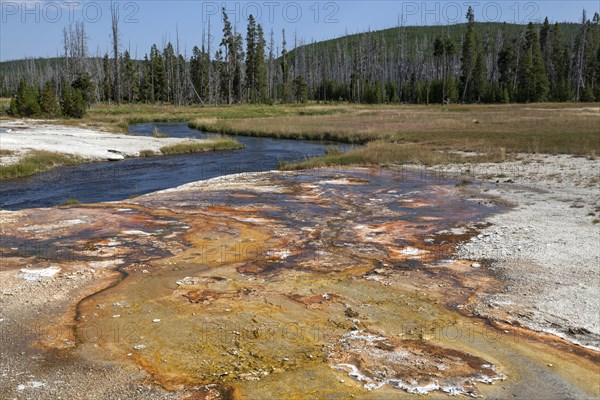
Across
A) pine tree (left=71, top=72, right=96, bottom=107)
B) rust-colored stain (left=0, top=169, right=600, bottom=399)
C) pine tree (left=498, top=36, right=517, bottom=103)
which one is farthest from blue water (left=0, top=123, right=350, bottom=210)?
pine tree (left=498, top=36, right=517, bottom=103)

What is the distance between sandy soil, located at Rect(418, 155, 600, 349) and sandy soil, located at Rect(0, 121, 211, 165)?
2267cm

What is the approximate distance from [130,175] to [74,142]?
402 inches

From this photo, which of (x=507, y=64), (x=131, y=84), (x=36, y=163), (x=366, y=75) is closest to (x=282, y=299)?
(x=36, y=163)

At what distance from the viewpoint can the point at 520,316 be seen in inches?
348

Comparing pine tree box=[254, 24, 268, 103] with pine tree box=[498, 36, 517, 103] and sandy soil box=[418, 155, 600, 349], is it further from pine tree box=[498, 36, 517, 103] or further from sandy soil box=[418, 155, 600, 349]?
sandy soil box=[418, 155, 600, 349]

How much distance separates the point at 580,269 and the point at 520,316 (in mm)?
2998

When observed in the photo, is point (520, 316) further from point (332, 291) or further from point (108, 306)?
point (108, 306)

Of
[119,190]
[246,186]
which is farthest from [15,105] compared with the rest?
[246,186]

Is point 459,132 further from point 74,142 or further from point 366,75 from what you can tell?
point 366,75

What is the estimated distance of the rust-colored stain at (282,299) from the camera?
269 inches

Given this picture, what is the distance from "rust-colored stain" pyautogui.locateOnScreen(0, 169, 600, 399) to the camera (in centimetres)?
683

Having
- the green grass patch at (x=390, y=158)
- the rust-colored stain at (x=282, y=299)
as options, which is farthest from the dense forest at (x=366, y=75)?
the rust-colored stain at (x=282, y=299)

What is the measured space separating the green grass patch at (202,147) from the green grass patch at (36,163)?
658 cm

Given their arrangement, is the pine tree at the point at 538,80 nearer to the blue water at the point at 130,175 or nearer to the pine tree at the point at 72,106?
the blue water at the point at 130,175
